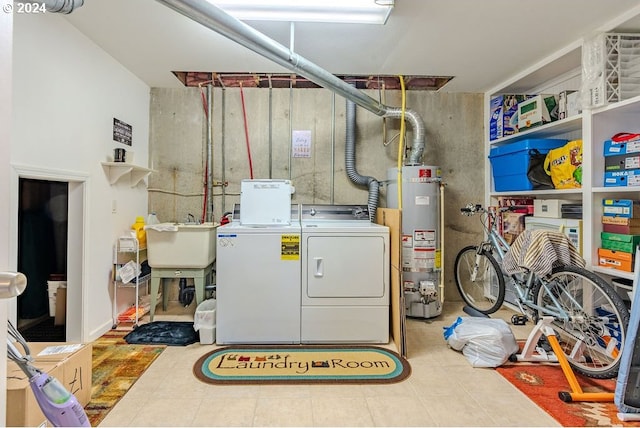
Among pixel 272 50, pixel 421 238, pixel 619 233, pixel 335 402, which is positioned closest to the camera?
pixel 335 402

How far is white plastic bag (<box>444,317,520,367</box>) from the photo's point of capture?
2.22m

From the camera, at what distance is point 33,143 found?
Result: 76.7 inches

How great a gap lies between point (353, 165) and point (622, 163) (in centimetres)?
217

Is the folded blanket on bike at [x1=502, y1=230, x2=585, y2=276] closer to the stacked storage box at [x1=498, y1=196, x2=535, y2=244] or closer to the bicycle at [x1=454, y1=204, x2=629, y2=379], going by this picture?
the bicycle at [x1=454, y1=204, x2=629, y2=379]

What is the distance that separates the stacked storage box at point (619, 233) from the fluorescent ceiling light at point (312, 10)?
82.2 inches

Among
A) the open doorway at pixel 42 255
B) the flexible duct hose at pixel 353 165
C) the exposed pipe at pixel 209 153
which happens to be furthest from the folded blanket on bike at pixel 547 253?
the open doorway at pixel 42 255

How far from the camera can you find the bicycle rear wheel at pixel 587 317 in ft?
6.50

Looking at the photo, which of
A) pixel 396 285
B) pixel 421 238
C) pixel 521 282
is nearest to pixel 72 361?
pixel 396 285

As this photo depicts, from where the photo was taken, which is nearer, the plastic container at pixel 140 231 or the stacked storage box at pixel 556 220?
the stacked storage box at pixel 556 220

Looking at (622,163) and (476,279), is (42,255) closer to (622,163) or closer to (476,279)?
(476,279)

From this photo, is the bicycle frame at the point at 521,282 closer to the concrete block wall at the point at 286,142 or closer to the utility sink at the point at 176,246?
the concrete block wall at the point at 286,142

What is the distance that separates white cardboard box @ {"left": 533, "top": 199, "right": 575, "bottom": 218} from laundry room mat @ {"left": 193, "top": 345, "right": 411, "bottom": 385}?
1.85 metres

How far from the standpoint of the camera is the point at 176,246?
2.87 meters

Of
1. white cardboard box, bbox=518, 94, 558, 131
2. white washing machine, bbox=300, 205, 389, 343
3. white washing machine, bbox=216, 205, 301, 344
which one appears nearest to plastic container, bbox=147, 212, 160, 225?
white washing machine, bbox=216, 205, 301, 344
